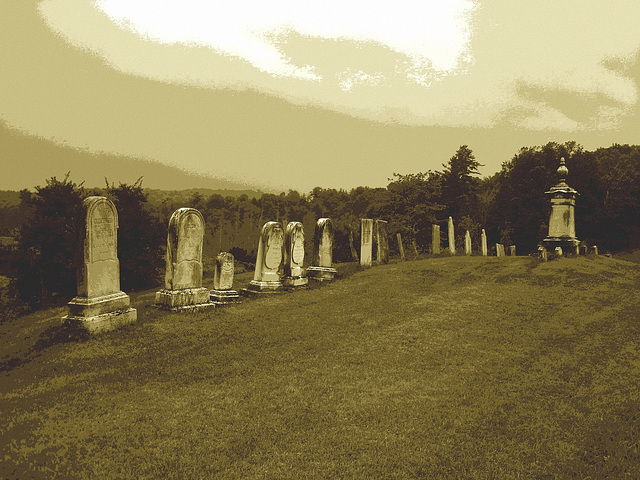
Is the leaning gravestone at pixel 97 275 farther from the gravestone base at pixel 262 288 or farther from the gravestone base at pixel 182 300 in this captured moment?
the gravestone base at pixel 262 288

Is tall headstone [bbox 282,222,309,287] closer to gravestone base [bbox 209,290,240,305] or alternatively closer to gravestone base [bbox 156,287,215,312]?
gravestone base [bbox 209,290,240,305]

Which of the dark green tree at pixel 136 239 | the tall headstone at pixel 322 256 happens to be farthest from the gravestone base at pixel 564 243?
the dark green tree at pixel 136 239

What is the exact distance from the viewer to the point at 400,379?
6484mm

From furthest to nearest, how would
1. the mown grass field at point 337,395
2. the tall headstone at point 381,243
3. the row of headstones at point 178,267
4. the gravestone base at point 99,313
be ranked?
1. the tall headstone at point 381,243
2. the row of headstones at point 178,267
3. the gravestone base at point 99,313
4. the mown grass field at point 337,395

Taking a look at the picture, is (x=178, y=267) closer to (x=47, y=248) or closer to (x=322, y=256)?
(x=322, y=256)

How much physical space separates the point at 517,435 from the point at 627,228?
37.9 metres

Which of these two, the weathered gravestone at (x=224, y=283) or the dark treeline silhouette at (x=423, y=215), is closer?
the weathered gravestone at (x=224, y=283)

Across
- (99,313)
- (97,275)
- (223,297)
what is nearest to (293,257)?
(223,297)

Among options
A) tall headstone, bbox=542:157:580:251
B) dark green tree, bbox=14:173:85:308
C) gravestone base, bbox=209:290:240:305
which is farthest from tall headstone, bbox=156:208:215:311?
tall headstone, bbox=542:157:580:251

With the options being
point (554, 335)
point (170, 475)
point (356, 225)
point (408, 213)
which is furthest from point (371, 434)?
point (356, 225)

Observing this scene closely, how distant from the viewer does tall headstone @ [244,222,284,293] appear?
1351 cm

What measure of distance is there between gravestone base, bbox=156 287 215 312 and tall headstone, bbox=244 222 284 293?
255cm

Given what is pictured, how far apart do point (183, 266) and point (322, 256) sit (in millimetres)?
6482

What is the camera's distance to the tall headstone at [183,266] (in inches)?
422
